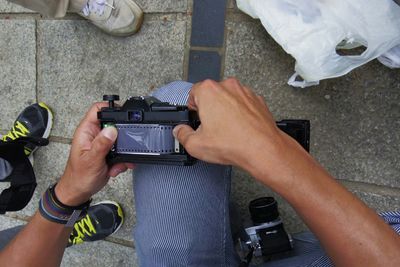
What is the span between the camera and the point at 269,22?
1.51 metres

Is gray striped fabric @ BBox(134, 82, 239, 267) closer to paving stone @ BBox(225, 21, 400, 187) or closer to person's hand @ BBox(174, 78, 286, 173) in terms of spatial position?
person's hand @ BBox(174, 78, 286, 173)

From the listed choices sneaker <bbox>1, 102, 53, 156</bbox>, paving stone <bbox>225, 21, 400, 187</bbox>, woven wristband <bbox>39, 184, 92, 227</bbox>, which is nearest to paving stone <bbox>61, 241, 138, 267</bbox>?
sneaker <bbox>1, 102, 53, 156</bbox>

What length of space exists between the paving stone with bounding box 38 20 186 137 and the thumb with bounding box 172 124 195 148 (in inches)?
39.4

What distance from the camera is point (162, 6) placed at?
6.34 feet

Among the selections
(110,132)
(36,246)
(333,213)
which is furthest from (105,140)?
(333,213)

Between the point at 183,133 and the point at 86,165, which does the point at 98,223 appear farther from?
the point at 183,133

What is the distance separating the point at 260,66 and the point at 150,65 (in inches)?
22.5

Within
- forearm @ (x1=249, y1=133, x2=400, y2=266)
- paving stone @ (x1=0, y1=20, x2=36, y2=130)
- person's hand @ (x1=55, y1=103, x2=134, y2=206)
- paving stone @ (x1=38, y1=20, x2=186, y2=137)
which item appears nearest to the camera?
forearm @ (x1=249, y1=133, x2=400, y2=266)

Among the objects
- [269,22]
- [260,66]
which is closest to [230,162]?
[269,22]

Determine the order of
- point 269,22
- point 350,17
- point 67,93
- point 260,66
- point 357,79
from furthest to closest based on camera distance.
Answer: point 67,93, point 260,66, point 357,79, point 269,22, point 350,17

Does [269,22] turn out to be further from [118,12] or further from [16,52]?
[16,52]

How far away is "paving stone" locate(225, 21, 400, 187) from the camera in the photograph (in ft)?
5.24

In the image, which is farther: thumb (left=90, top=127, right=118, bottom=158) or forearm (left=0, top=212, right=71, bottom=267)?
forearm (left=0, top=212, right=71, bottom=267)

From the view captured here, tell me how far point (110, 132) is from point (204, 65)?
0.95 metres
